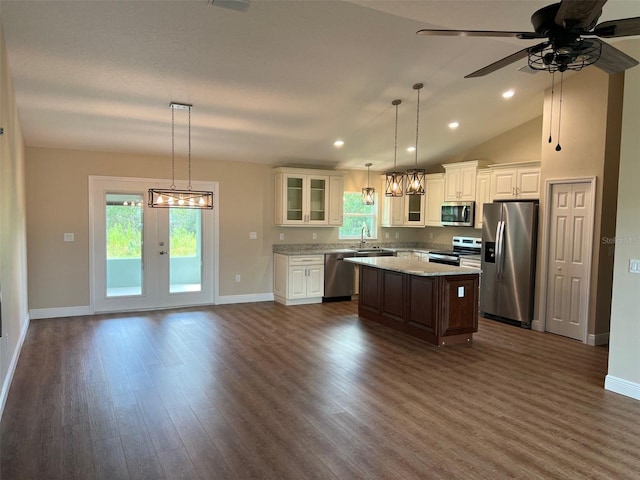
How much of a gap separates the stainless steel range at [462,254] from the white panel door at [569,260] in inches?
50.7

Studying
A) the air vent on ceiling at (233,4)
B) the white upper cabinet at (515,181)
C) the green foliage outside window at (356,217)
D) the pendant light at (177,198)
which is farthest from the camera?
the green foliage outside window at (356,217)

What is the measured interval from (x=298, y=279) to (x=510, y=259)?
3262 mm

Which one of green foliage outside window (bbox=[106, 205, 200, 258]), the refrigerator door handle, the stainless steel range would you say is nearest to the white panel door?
the refrigerator door handle

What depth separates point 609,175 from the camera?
510 cm

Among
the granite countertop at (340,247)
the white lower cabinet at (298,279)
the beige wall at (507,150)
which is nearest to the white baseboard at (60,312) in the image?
the white lower cabinet at (298,279)

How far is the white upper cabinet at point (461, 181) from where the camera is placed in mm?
7121

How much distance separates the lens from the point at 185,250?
7023 mm

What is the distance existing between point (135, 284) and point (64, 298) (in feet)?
3.12

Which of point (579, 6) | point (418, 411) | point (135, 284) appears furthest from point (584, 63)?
point (135, 284)

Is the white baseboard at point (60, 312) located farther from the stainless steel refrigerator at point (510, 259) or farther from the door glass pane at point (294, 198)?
the stainless steel refrigerator at point (510, 259)

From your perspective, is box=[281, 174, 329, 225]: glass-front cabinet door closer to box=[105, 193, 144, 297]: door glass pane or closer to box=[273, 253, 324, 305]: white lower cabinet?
box=[273, 253, 324, 305]: white lower cabinet

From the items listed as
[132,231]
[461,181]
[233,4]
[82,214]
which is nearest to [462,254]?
[461,181]

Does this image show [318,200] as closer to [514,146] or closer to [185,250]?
[185,250]

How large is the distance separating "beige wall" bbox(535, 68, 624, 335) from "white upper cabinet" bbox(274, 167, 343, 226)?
3.72 meters
